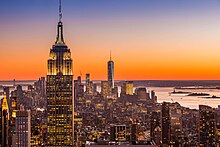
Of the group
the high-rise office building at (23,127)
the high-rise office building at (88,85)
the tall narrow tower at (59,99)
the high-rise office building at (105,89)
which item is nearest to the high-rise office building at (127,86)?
the high-rise office building at (105,89)

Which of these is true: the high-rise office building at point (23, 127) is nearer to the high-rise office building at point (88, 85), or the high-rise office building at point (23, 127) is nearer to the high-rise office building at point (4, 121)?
the high-rise office building at point (4, 121)

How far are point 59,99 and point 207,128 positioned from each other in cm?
392

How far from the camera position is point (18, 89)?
25.3ft

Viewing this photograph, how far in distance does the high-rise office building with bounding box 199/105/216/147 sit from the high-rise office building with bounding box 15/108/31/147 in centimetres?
301

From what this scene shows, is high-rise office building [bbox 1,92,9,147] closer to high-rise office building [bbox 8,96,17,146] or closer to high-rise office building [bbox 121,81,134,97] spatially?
high-rise office building [bbox 8,96,17,146]

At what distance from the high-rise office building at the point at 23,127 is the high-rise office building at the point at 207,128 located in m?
3.01

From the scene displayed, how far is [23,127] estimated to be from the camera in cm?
868

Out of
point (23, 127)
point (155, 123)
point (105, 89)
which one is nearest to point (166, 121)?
point (155, 123)

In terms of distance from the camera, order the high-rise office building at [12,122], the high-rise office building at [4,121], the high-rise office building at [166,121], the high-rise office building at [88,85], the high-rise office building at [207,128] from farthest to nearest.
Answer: the high-rise office building at [88,85] → the high-rise office building at [166,121] → the high-rise office building at [12,122] → the high-rise office building at [4,121] → the high-rise office building at [207,128]

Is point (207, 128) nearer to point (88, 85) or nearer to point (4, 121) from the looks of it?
point (88, 85)

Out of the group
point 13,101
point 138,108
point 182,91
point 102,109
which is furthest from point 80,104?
point 182,91

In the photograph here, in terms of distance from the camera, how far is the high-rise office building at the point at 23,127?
8.25 meters

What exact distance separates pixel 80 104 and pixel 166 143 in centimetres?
285

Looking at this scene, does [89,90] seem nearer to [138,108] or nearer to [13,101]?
[138,108]
